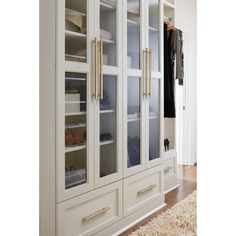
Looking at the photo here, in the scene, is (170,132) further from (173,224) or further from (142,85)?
(173,224)

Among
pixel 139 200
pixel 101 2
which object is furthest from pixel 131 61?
pixel 139 200

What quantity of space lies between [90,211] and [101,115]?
677mm

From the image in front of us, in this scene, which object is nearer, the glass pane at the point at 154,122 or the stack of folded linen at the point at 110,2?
the stack of folded linen at the point at 110,2

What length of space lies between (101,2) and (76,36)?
0.39 metres

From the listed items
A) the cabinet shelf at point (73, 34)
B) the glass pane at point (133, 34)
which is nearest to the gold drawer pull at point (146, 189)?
the glass pane at point (133, 34)

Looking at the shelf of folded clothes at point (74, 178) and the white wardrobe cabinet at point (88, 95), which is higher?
the white wardrobe cabinet at point (88, 95)

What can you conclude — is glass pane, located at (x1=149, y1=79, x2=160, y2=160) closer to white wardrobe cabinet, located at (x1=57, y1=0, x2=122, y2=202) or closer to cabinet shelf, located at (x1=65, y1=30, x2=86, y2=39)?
white wardrobe cabinet, located at (x1=57, y1=0, x2=122, y2=202)

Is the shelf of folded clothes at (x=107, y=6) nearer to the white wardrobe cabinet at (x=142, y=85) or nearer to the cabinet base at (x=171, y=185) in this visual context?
the white wardrobe cabinet at (x=142, y=85)

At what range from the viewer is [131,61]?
8.83ft

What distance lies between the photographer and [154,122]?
3043 millimetres

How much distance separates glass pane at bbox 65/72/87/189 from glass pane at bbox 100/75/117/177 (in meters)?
0.20

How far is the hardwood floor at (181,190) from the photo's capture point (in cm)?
276

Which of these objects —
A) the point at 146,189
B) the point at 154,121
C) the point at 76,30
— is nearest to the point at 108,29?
the point at 76,30
